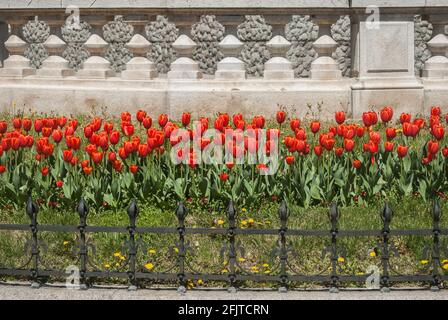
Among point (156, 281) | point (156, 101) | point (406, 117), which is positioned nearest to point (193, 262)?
point (156, 281)

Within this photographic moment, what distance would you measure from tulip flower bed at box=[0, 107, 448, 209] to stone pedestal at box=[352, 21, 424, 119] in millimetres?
2764

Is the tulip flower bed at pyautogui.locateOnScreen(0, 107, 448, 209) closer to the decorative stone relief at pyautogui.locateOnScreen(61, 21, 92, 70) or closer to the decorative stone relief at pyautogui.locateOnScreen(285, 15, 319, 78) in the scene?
the decorative stone relief at pyautogui.locateOnScreen(285, 15, 319, 78)

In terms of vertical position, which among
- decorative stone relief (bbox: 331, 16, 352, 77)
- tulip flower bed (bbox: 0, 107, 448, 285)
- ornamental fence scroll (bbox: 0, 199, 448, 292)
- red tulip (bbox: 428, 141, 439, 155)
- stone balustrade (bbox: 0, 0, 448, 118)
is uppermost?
decorative stone relief (bbox: 331, 16, 352, 77)

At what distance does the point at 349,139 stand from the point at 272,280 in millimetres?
1585

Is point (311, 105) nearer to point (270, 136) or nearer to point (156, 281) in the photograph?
point (270, 136)

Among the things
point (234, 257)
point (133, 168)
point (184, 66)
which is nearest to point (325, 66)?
point (184, 66)

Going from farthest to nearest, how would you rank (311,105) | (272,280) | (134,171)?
(311,105)
(134,171)
(272,280)

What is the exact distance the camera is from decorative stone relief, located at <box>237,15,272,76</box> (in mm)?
17234

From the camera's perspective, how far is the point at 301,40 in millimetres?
17562

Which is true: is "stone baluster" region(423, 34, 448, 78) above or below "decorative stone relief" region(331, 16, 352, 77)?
below

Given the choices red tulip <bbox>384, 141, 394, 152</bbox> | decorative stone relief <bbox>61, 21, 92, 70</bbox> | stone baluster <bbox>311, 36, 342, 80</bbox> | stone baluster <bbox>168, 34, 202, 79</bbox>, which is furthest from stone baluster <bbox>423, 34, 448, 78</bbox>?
decorative stone relief <bbox>61, 21, 92, 70</bbox>

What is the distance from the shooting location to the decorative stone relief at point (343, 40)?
15.6m

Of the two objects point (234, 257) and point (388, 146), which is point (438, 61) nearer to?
point (388, 146)

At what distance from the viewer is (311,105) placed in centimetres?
984
